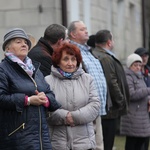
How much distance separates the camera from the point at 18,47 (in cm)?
493

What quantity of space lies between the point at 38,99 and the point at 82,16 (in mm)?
5720

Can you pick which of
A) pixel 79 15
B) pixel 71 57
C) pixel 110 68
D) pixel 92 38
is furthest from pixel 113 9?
pixel 71 57

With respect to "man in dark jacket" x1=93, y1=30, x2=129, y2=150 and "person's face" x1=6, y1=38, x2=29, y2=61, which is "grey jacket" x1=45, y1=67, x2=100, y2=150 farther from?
"man in dark jacket" x1=93, y1=30, x2=129, y2=150

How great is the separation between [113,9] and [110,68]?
18.4 feet

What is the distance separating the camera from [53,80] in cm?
537

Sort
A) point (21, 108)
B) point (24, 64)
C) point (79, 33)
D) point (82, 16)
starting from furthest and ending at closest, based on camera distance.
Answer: point (82, 16), point (79, 33), point (24, 64), point (21, 108)

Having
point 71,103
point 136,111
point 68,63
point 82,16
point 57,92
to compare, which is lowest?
point 136,111

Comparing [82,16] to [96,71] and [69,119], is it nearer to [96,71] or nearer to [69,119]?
[96,71]

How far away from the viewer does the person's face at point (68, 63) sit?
17.7 ft

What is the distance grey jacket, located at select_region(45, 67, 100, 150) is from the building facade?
3.46m

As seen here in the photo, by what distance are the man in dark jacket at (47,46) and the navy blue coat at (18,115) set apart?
2.80 feet

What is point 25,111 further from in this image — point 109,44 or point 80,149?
point 109,44

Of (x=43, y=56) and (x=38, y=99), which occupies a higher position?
(x=43, y=56)

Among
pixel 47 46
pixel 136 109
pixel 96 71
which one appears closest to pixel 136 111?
pixel 136 109
